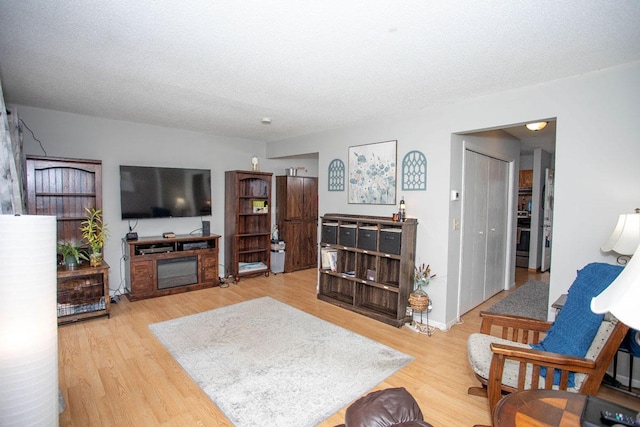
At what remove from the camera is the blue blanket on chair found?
1.80m

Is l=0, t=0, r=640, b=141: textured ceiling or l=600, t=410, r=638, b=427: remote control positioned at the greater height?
l=0, t=0, r=640, b=141: textured ceiling

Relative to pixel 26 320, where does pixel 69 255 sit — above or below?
below

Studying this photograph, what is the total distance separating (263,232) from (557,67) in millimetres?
4487

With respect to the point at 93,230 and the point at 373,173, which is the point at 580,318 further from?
the point at 93,230

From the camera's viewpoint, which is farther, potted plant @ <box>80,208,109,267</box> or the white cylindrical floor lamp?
potted plant @ <box>80,208,109,267</box>

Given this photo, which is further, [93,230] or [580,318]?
[93,230]

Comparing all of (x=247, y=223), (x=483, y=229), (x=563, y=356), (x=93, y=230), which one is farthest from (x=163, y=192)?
(x=563, y=356)

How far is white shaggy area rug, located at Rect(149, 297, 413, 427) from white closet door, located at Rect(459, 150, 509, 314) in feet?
5.53

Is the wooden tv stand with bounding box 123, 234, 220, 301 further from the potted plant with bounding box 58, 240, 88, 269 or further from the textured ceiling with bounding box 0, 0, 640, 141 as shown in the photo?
the textured ceiling with bounding box 0, 0, 640, 141

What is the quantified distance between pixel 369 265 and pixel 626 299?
3411 mm

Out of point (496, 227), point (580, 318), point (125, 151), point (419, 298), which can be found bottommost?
point (419, 298)

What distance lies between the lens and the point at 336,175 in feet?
15.4

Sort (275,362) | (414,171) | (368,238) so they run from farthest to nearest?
(368,238) → (414,171) → (275,362)

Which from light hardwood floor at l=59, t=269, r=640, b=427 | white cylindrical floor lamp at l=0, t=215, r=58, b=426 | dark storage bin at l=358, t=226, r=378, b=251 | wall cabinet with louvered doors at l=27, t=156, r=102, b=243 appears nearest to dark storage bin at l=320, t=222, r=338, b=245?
dark storage bin at l=358, t=226, r=378, b=251
